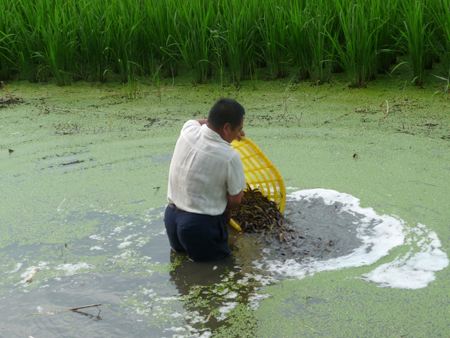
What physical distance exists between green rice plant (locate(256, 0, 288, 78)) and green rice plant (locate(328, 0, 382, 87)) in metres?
0.37

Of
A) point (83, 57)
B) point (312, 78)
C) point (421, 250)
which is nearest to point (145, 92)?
point (83, 57)

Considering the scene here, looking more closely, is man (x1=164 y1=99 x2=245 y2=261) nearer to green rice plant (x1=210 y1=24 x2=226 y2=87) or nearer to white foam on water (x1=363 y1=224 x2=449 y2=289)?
white foam on water (x1=363 y1=224 x2=449 y2=289)

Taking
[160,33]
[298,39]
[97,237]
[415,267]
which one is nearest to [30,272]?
[97,237]

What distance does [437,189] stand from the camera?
3.89 metres

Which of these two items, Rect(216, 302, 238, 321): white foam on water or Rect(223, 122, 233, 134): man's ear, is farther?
Rect(223, 122, 233, 134): man's ear

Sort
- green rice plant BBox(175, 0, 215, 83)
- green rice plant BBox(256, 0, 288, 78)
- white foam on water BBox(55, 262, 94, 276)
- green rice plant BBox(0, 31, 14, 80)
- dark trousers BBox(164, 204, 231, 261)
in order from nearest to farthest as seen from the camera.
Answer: dark trousers BBox(164, 204, 231, 261), white foam on water BBox(55, 262, 94, 276), green rice plant BBox(256, 0, 288, 78), green rice plant BBox(175, 0, 215, 83), green rice plant BBox(0, 31, 14, 80)

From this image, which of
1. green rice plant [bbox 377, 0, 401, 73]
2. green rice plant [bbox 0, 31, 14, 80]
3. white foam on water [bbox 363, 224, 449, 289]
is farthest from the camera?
green rice plant [bbox 0, 31, 14, 80]

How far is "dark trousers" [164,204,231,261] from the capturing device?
10.3ft

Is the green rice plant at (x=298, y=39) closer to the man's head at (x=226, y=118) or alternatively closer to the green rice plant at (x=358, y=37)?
the green rice plant at (x=358, y=37)

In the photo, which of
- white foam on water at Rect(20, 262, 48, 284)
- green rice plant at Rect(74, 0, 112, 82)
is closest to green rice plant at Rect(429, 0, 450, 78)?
green rice plant at Rect(74, 0, 112, 82)

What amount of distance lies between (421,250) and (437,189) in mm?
708

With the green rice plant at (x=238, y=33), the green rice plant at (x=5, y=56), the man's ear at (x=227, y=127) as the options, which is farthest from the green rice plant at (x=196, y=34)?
the man's ear at (x=227, y=127)

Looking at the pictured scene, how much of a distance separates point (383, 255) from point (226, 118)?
900 millimetres

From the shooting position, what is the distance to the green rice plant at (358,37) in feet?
17.4
